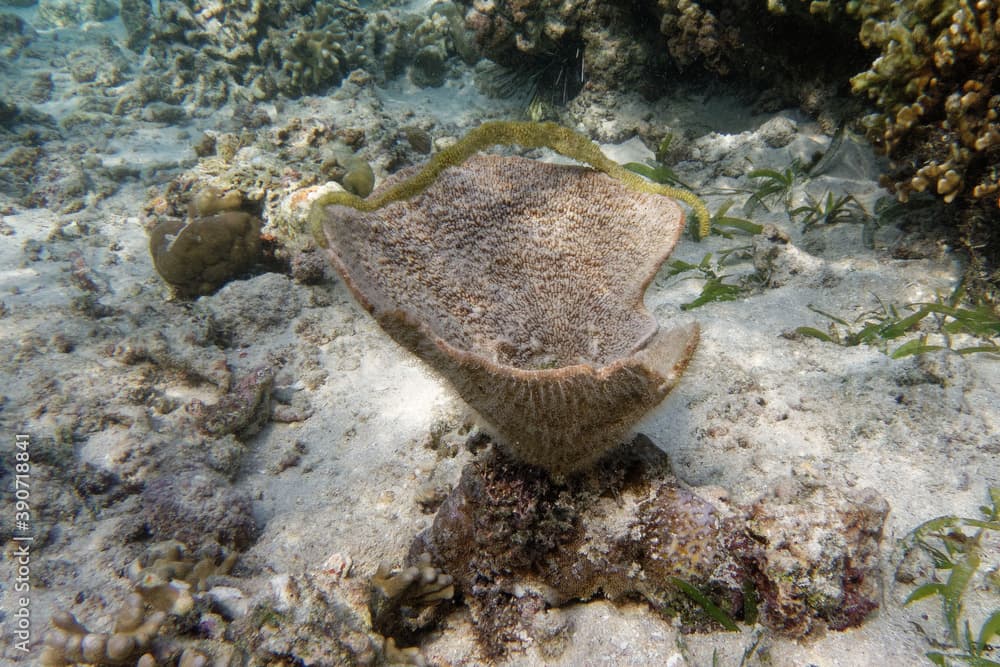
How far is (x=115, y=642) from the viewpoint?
1.65 m

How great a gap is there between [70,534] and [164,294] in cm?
300

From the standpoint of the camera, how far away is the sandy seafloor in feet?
6.12

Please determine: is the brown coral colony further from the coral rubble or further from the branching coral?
the branching coral

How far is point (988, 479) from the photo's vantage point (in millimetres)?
1981

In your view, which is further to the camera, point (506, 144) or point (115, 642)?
point (506, 144)

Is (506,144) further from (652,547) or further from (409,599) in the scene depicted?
(409,599)

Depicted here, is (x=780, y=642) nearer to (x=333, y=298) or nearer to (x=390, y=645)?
(x=390, y=645)

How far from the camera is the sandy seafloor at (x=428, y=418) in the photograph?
187 centimetres

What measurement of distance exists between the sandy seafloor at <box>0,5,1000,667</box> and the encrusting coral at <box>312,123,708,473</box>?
11.1 inches

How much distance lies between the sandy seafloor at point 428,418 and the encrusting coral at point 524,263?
0.92ft

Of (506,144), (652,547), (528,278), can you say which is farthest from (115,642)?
(506,144)

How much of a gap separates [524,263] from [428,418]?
3.98 ft

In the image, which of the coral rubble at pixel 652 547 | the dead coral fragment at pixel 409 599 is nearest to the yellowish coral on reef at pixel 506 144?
the coral rubble at pixel 652 547

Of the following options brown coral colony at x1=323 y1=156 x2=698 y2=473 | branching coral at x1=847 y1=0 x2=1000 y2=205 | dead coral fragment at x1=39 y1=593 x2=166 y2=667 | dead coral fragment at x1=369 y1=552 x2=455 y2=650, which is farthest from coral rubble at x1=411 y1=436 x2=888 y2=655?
branching coral at x1=847 y1=0 x2=1000 y2=205
